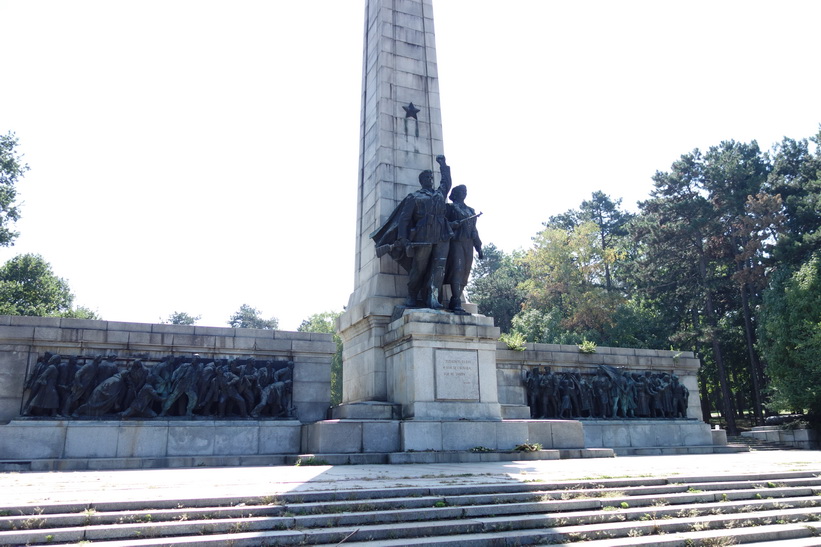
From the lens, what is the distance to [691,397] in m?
21.7

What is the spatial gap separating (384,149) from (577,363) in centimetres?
894

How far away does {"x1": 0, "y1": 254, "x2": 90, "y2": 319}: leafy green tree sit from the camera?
133 feet

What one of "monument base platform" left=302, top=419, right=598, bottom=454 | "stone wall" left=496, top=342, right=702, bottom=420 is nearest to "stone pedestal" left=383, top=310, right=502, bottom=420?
"monument base platform" left=302, top=419, right=598, bottom=454

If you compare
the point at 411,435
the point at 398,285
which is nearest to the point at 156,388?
the point at 411,435

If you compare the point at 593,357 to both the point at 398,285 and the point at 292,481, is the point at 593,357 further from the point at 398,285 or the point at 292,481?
the point at 292,481

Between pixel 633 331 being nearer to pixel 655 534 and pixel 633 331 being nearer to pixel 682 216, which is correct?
pixel 682 216

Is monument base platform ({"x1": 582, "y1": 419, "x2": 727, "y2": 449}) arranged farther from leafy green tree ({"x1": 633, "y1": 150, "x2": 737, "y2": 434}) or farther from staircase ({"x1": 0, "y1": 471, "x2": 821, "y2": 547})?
leafy green tree ({"x1": 633, "y1": 150, "x2": 737, "y2": 434})

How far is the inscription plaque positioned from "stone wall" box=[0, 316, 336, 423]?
3.31 metres

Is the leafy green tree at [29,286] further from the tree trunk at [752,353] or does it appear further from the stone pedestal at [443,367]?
the tree trunk at [752,353]

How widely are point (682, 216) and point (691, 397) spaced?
A: 24078 mm

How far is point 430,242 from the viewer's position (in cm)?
1488

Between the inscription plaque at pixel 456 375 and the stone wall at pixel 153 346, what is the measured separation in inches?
130

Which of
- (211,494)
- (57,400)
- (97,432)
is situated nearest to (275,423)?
(97,432)

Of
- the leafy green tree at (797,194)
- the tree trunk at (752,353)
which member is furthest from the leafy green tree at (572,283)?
the leafy green tree at (797,194)
